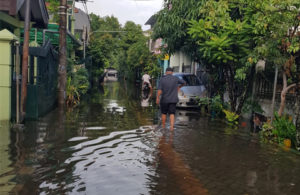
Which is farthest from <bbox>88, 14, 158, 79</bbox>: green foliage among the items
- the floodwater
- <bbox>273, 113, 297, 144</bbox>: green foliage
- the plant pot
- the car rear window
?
the plant pot

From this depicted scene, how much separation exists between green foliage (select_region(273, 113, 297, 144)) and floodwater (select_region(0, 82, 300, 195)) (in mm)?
528

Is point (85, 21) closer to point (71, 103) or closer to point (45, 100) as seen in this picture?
point (71, 103)

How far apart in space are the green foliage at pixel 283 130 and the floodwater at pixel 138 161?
528mm

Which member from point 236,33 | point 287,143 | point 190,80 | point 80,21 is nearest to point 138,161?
point 287,143

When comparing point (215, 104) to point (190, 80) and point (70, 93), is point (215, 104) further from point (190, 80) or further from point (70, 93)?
point (70, 93)

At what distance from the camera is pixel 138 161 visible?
6.44 meters

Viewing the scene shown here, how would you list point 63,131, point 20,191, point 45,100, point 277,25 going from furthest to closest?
point 45,100 < point 63,131 < point 277,25 < point 20,191

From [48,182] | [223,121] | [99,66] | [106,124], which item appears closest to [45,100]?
[106,124]

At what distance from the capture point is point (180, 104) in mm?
16812

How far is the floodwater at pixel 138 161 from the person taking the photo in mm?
5004

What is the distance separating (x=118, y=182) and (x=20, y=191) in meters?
1.34

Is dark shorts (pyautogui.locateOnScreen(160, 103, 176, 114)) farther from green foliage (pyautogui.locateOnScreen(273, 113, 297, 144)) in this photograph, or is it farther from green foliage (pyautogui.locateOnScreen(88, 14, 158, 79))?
green foliage (pyautogui.locateOnScreen(88, 14, 158, 79))

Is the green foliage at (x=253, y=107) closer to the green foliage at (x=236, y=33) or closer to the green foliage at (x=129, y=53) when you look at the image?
the green foliage at (x=236, y=33)

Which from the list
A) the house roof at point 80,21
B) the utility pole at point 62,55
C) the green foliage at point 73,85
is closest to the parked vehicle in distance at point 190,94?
the green foliage at point 73,85
